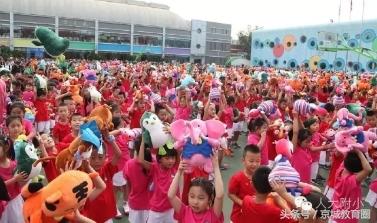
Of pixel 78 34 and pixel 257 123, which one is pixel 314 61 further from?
pixel 257 123

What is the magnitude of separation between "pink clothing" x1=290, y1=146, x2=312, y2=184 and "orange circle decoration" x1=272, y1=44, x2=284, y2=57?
31850 millimetres

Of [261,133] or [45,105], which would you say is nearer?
[261,133]

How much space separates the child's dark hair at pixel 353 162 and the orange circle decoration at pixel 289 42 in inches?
1250

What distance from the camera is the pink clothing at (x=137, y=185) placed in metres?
3.96

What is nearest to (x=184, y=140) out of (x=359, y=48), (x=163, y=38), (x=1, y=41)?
(x=359, y=48)

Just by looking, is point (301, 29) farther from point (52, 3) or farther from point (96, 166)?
point (96, 166)

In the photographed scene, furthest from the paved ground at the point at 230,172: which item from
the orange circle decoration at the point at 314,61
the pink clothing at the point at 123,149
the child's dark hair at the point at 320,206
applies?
the orange circle decoration at the point at 314,61

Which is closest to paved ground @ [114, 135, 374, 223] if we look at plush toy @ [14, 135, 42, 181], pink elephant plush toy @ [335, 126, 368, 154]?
pink elephant plush toy @ [335, 126, 368, 154]

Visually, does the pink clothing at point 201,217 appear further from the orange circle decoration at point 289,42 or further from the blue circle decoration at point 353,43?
the orange circle decoration at point 289,42

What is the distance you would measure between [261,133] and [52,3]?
47753 mm

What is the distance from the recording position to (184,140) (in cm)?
306

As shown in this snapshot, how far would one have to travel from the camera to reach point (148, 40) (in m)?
53.9

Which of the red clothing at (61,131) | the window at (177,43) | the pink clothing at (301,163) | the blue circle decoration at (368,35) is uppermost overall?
the window at (177,43)

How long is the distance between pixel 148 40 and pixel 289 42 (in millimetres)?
23363
